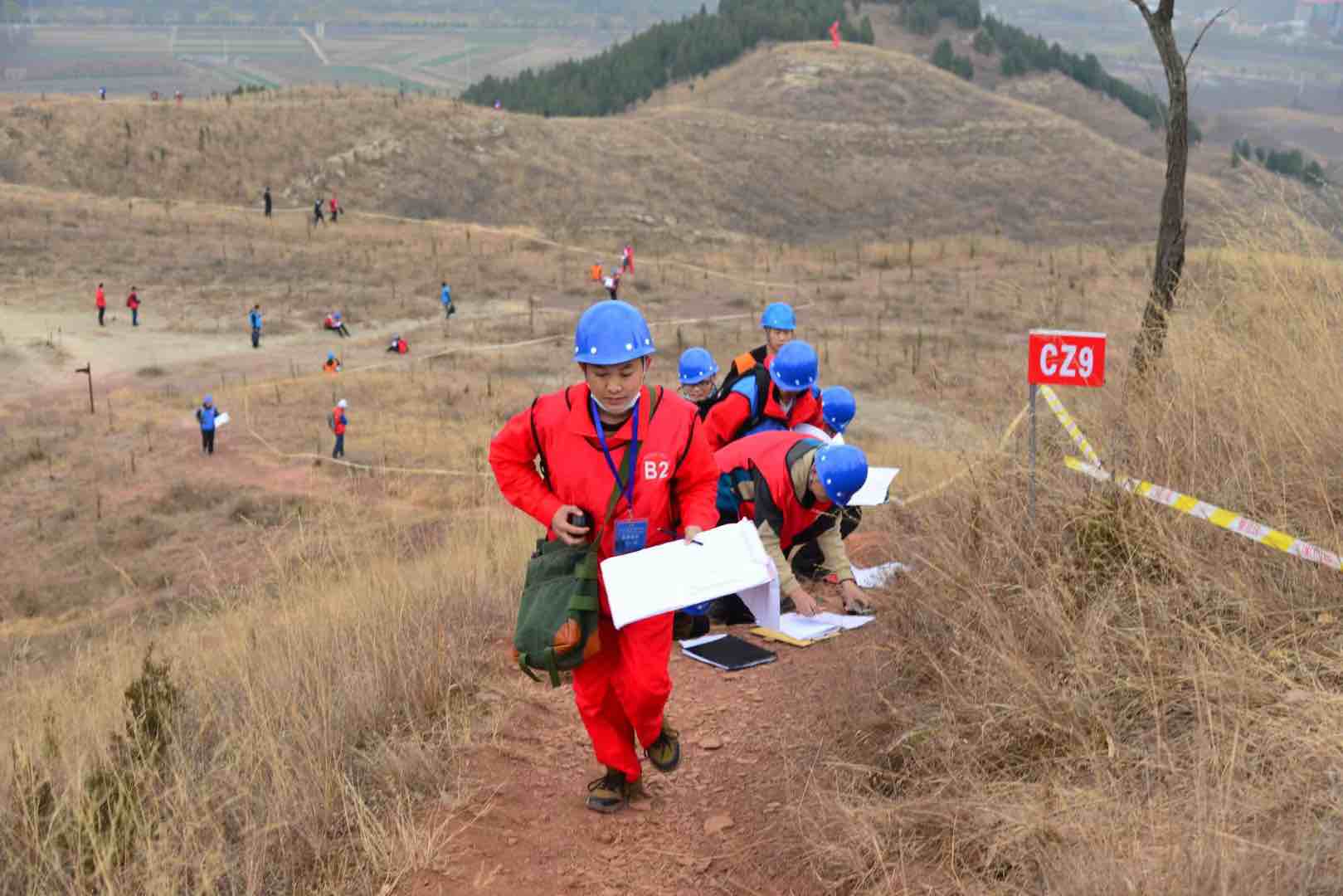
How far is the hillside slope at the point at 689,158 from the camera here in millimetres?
53250

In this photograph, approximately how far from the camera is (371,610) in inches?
230

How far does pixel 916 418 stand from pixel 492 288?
17.8 m

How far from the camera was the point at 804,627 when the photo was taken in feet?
21.4

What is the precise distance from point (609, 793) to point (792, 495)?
2.18m

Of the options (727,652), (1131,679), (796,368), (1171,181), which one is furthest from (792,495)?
(1171,181)

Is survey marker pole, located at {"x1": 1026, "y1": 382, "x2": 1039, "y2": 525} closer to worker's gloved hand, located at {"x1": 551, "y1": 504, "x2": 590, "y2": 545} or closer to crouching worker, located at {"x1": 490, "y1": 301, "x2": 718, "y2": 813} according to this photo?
crouching worker, located at {"x1": 490, "y1": 301, "x2": 718, "y2": 813}

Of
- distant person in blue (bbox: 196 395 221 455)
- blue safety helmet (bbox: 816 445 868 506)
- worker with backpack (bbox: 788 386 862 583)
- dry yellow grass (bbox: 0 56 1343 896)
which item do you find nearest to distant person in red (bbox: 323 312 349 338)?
distant person in blue (bbox: 196 395 221 455)

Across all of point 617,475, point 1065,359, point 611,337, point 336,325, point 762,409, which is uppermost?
point 611,337

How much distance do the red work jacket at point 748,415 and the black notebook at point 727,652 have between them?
1.50 m

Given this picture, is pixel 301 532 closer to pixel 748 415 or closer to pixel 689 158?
pixel 748 415

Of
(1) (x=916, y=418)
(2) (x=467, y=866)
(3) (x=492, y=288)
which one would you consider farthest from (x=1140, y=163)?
(2) (x=467, y=866)

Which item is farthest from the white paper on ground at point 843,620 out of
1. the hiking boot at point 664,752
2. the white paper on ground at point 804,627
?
the hiking boot at point 664,752

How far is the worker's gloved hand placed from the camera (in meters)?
4.25

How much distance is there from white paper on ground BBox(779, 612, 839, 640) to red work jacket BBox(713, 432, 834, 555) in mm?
355
